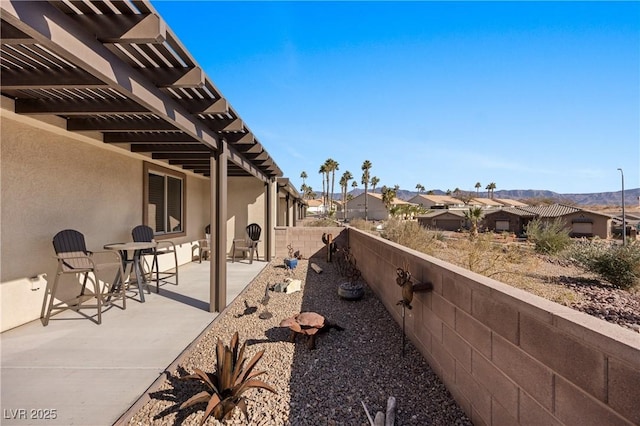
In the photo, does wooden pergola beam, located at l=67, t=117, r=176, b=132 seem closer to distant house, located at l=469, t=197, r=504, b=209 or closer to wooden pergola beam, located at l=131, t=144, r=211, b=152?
wooden pergola beam, located at l=131, t=144, r=211, b=152

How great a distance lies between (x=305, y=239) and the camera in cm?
1034

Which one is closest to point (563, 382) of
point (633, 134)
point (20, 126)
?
point (20, 126)

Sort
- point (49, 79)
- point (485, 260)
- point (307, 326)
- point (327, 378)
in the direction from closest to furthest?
1. point (49, 79)
2. point (327, 378)
3. point (307, 326)
4. point (485, 260)

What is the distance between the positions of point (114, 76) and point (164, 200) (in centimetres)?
551

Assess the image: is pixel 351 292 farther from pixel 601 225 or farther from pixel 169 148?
pixel 601 225

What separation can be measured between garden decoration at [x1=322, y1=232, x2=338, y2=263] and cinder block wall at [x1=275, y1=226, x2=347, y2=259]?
183 millimetres

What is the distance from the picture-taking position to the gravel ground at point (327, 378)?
238 cm

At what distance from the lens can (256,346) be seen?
3662 millimetres

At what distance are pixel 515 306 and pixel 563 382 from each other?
442 millimetres

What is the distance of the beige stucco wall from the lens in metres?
3.79

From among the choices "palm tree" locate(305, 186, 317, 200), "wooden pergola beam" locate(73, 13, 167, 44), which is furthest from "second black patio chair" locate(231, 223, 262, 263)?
"palm tree" locate(305, 186, 317, 200)

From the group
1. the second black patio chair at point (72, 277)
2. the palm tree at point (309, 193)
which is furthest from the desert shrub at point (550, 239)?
the palm tree at point (309, 193)

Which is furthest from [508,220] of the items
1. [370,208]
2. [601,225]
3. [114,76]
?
[114,76]

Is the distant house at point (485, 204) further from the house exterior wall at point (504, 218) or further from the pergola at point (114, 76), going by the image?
the pergola at point (114, 76)
